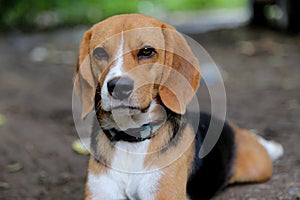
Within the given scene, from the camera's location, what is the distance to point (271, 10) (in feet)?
43.7

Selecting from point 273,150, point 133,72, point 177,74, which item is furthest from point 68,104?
point 133,72

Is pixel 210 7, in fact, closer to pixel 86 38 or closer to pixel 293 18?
pixel 293 18

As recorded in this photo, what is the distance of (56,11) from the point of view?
41.9 feet

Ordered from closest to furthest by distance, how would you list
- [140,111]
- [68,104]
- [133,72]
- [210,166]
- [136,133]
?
[133,72]
[140,111]
[136,133]
[210,166]
[68,104]

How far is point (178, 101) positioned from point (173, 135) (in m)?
0.22

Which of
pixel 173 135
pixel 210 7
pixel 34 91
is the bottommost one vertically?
pixel 210 7

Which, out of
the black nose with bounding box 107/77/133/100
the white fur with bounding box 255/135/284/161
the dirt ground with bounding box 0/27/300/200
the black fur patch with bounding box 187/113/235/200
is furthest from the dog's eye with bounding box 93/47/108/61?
the white fur with bounding box 255/135/284/161

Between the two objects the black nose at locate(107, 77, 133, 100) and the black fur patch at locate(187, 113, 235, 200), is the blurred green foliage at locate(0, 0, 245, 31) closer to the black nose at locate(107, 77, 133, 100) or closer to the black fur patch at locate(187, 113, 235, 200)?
the black fur patch at locate(187, 113, 235, 200)

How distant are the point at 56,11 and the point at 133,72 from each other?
32.0ft

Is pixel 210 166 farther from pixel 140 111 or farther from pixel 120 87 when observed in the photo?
pixel 120 87

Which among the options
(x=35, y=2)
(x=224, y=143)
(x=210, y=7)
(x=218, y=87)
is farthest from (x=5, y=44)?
(x=210, y=7)

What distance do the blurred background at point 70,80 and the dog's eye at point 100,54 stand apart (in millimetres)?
1408

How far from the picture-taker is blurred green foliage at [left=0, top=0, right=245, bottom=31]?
11648 mm

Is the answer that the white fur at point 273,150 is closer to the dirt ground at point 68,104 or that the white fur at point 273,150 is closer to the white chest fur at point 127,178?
the dirt ground at point 68,104
